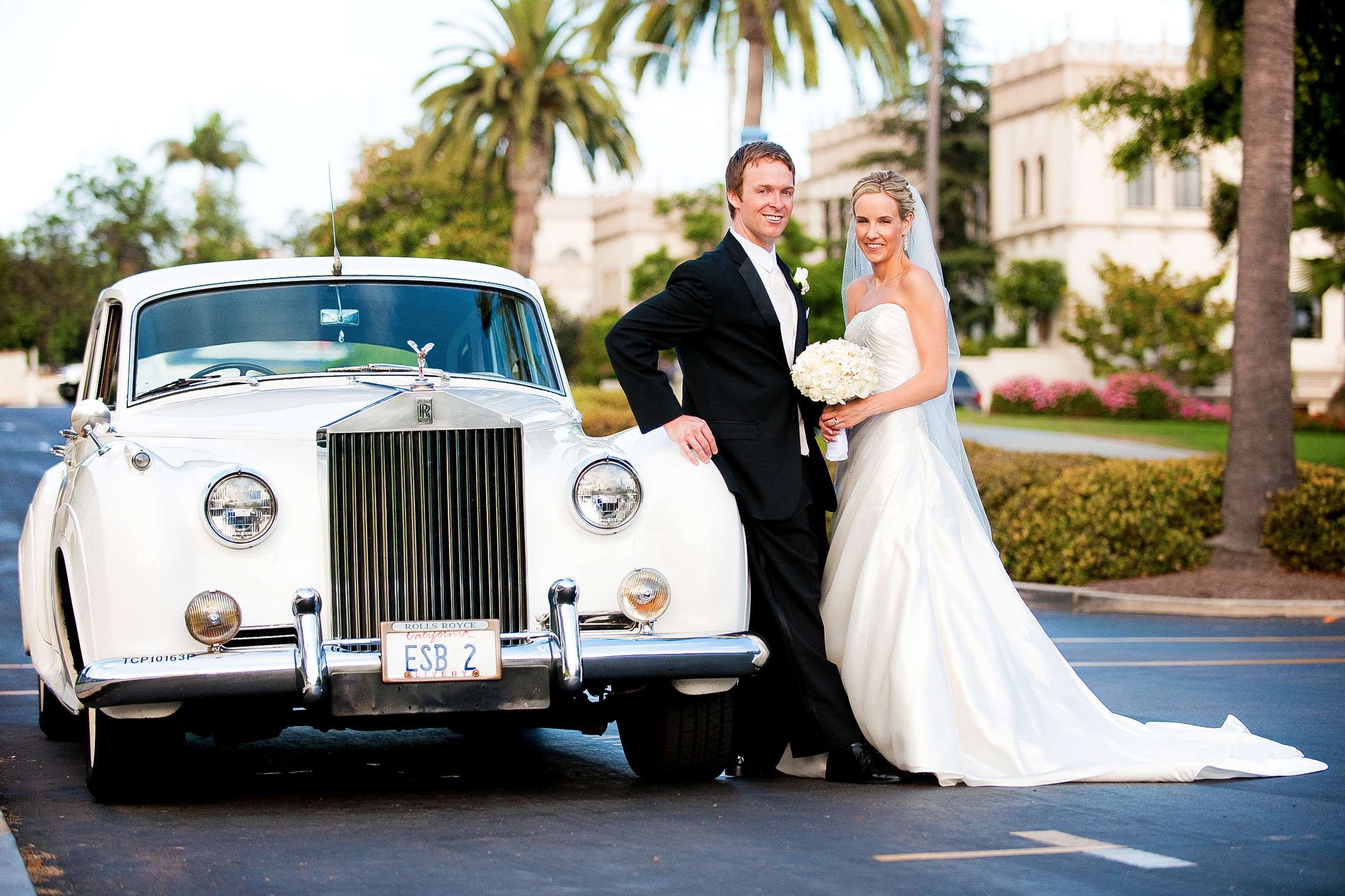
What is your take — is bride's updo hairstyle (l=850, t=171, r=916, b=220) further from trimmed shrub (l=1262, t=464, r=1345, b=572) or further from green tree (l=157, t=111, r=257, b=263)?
green tree (l=157, t=111, r=257, b=263)

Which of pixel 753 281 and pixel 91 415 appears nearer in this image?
pixel 753 281

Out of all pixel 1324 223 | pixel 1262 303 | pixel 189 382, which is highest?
pixel 1324 223

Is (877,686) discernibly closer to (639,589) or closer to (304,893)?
(639,589)

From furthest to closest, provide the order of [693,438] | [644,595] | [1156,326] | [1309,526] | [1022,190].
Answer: [1022,190], [1156,326], [1309,526], [693,438], [644,595]

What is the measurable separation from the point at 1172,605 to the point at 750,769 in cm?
826

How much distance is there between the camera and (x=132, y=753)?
239 inches

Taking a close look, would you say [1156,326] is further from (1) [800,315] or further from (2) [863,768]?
(2) [863,768]

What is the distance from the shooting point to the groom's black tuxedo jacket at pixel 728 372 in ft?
21.5

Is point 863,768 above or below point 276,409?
below

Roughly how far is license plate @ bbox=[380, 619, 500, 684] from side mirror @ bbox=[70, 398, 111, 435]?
1.80m

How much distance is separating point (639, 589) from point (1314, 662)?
237 inches

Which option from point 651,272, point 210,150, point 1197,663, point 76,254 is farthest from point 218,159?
A: point 1197,663

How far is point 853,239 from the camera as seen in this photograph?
7.58 meters

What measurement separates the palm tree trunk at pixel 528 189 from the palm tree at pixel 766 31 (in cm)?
643
